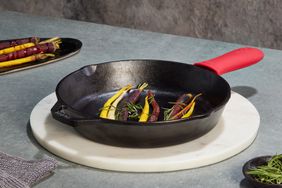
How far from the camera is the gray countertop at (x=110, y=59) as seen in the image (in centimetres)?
107

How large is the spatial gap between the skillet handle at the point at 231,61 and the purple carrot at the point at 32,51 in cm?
47

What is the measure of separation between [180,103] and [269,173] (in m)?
0.31

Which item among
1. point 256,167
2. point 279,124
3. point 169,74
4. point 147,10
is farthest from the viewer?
point 147,10

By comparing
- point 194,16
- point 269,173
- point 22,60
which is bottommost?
point 194,16

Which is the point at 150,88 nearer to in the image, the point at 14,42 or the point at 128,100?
the point at 128,100

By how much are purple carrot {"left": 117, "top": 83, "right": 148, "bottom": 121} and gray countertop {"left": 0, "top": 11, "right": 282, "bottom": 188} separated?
0.15 metres

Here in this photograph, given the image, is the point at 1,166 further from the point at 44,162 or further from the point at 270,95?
the point at 270,95

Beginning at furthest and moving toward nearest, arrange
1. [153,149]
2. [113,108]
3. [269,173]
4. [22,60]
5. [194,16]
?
[194,16], [22,60], [113,108], [153,149], [269,173]

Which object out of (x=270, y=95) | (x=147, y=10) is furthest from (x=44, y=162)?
(x=147, y=10)

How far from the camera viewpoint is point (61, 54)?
1695 millimetres

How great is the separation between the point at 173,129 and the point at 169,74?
323mm

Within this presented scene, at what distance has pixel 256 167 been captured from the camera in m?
1.04

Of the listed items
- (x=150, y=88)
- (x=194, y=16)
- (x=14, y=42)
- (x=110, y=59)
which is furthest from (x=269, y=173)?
(x=194, y=16)

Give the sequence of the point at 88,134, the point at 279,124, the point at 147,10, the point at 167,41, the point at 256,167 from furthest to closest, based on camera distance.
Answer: the point at 147,10, the point at 167,41, the point at 279,124, the point at 88,134, the point at 256,167
